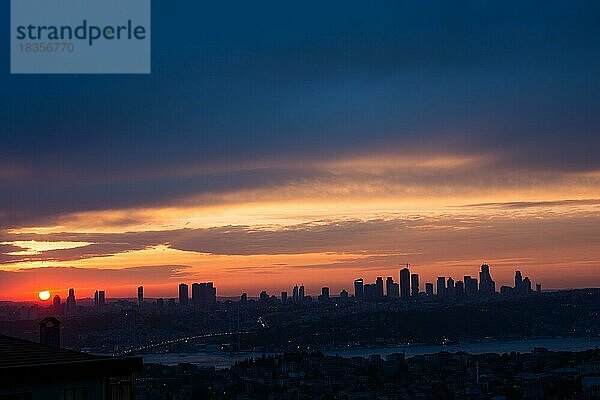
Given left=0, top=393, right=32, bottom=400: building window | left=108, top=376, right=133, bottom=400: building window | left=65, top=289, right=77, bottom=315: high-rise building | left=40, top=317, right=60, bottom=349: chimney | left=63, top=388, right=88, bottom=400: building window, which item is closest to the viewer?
left=0, top=393, right=32, bottom=400: building window

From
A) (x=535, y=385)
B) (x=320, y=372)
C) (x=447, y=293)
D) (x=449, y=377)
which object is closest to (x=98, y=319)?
(x=320, y=372)

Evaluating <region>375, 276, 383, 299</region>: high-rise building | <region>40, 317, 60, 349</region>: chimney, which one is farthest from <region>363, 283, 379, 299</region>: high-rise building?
<region>40, 317, 60, 349</region>: chimney

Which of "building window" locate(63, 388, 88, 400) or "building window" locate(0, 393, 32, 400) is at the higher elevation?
"building window" locate(0, 393, 32, 400)

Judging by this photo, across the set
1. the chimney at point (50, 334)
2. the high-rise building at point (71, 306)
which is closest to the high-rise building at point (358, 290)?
the high-rise building at point (71, 306)

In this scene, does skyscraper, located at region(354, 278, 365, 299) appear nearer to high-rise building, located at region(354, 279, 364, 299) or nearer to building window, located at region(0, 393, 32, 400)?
high-rise building, located at region(354, 279, 364, 299)

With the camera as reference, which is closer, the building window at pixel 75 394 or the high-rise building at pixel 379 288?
the building window at pixel 75 394

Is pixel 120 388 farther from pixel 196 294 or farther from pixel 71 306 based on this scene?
pixel 196 294

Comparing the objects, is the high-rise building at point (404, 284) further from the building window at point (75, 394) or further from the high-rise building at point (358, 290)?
the building window at point (75, 394)

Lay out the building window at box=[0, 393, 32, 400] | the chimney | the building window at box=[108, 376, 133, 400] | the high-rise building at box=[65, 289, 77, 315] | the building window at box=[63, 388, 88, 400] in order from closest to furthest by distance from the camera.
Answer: the building window at box=[0, 393, 32, 400] < the building window at box=[63, 388, 88, 400] < the building window at box=[108, 376, 133, 400] < the chimney < the high-rise building at box=[65, 289, 77, 315]

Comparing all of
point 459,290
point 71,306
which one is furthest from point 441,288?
point 71,306
